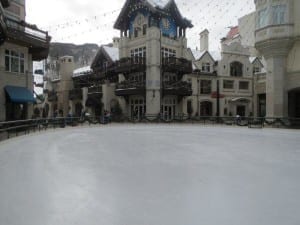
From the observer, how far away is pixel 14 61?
2298 cm

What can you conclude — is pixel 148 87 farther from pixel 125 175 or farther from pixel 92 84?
pixel 125 175

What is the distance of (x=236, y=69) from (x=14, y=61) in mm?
31091

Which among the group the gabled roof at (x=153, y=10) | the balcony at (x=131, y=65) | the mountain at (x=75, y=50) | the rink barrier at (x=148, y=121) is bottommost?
the rink barrier at (x=148, y=121)

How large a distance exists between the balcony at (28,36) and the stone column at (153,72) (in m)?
13.1

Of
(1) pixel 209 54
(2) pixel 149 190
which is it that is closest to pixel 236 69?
(1) pixel 209 54

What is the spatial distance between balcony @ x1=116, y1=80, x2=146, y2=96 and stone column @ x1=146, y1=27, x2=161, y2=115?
0.70m

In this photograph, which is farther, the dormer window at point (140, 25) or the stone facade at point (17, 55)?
the dormer window at point (140, 25)

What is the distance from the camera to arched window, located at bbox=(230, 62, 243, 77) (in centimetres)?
4365

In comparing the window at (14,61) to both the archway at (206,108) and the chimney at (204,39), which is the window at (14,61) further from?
the chimney at (204,39)

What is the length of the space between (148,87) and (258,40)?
13272 mm

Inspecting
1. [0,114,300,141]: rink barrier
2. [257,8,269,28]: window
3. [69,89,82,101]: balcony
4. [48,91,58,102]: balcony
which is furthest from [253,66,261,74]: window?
[48,91,58,102]: balcony

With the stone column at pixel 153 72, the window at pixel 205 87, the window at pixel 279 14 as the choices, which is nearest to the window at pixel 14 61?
the stone column at pixel 153 72

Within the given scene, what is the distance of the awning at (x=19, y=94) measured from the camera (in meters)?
21.7

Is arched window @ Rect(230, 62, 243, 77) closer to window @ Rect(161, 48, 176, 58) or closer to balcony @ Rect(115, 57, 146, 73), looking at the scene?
window @ Rect(161, 48, 176, 58)
